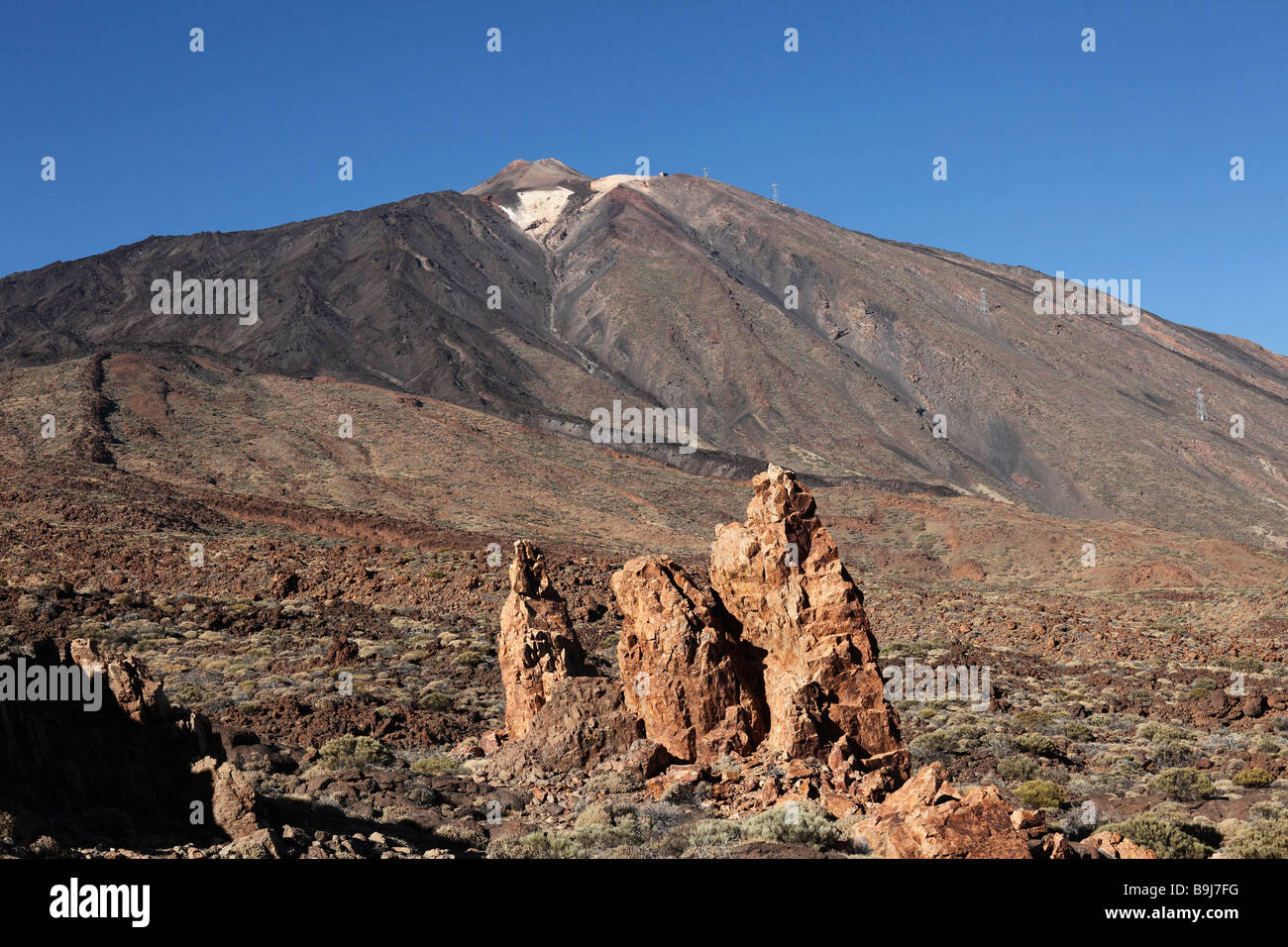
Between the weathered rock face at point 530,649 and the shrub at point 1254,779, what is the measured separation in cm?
1067

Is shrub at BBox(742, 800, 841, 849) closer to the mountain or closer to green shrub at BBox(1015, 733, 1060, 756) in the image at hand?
green shrub at BBox(1015, 733, 1060, 756)

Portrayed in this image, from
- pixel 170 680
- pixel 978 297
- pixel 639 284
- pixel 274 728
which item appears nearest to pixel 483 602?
pixel 170 680

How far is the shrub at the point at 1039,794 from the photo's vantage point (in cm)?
1455

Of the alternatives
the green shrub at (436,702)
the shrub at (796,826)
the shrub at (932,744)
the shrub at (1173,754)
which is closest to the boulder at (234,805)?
the shrub at (796,826)

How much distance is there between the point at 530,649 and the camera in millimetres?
15977

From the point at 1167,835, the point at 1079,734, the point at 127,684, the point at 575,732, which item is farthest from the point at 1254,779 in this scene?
the point at 127,684

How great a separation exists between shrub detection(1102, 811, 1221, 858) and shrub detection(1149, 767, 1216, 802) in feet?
7.79

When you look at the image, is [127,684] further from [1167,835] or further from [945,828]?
[1167,835]

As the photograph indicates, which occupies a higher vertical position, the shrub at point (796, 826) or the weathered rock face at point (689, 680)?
the weathered rock face at point (689, 680)

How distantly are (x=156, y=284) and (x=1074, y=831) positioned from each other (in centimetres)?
14603

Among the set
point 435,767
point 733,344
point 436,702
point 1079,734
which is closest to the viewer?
point 435,767

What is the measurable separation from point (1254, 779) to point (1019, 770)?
11.6 ft

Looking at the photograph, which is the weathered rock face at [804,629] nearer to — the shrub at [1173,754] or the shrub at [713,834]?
the shrub at [713,834]
